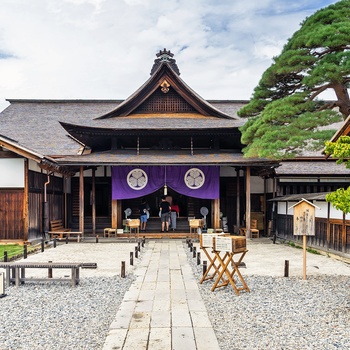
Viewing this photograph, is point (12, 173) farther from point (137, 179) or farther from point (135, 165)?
point (137, 179)

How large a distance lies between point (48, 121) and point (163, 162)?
11.4 metres

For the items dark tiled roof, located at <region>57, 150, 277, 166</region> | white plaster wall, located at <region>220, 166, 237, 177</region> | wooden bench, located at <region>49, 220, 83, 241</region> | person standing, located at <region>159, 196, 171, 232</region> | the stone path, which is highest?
dark tiled roof, located at <region>57, 150, 277, 166</region>

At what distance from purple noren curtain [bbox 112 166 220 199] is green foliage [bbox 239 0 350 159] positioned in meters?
3.11

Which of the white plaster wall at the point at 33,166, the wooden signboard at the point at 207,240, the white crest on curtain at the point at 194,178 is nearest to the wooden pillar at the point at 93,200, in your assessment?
the white plaster wall at the point at 33,166

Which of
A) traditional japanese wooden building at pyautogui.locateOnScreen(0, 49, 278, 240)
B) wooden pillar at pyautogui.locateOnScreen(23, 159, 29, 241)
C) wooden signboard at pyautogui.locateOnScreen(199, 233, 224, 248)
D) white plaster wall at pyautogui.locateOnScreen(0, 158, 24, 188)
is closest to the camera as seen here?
wooden signboard at pyautogui.locateOnScreen(199, 233, 224, 248)

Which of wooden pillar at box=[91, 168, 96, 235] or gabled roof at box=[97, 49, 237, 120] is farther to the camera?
gabled roof at box=[97, 49, 237, 120]

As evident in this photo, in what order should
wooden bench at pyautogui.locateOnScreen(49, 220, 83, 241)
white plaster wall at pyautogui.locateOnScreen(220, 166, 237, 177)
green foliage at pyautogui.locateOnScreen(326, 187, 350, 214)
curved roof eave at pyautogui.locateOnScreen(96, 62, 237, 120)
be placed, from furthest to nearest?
white plaster wall at pyautogui.locateOnScreen(220, 166, 237, 177) → curved roof eave at pyautogui.locateOnScreen(96, 62, 237, 120) → wooden bench at pyautogui.locateOnScreen(49, 220, 83, 241) → green foliage at pyautogui.locateOnScreen(326, 187, 350, 214)

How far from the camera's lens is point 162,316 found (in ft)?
19.5

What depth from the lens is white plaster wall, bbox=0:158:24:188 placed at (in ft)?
50.6

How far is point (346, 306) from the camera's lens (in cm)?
656

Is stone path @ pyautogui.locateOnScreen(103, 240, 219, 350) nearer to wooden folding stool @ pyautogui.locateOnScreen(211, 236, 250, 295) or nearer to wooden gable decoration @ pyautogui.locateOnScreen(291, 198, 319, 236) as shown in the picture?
wooden folding stool @ pyautogui.locateOnScreen(211, 236, 250, 295)

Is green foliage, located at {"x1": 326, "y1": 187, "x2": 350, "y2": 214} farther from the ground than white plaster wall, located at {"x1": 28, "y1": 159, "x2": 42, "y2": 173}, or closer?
closer


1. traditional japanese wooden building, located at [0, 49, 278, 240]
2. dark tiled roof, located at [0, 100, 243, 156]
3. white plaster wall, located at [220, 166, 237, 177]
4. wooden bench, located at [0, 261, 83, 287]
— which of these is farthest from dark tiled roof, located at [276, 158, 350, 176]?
wooden bench, located at [0, 261, 83, 287]

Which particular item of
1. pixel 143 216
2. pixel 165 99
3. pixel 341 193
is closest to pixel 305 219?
pixel 341 193
